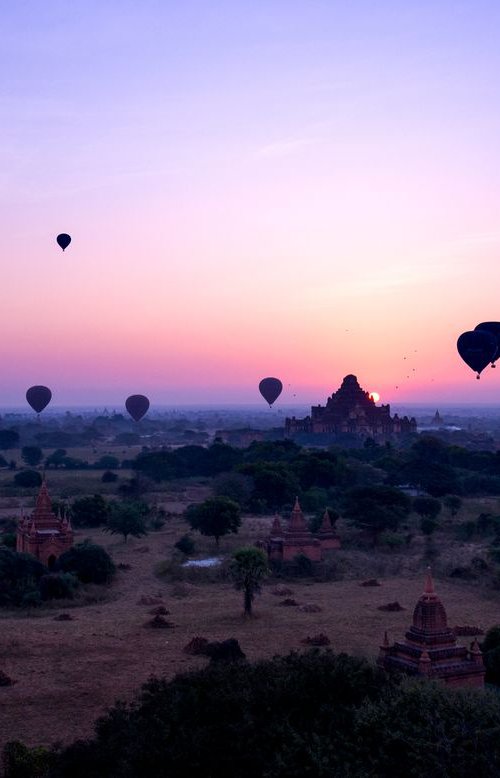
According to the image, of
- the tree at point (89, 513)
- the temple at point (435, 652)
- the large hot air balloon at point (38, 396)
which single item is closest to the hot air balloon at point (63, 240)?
the tree at point (89, 513)

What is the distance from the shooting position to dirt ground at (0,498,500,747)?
21109 mm

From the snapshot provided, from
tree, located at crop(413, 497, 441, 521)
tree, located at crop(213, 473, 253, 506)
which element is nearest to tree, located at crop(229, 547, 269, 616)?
tree, located at crop(413, 497, 441, 521)

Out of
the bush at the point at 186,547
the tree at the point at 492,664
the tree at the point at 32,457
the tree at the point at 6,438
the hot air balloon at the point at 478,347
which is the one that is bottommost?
the tree at the point at 492,664

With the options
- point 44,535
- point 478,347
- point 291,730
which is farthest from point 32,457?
point 291,730

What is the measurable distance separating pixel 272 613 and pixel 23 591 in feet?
33.7

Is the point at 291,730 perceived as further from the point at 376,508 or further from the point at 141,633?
the point at 376,508

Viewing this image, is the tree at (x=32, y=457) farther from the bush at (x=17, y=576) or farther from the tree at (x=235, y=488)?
the bush at (x=17, y=576)

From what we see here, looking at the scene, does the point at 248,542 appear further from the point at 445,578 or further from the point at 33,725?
the point at 33,725

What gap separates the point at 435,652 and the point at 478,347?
3406 cm

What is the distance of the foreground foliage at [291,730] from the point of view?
12.9 m

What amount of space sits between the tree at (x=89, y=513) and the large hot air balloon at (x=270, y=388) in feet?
226

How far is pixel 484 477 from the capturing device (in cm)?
6994

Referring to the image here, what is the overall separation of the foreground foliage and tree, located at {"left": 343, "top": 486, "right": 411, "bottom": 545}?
3024cm

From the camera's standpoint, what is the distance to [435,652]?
19938 mm
